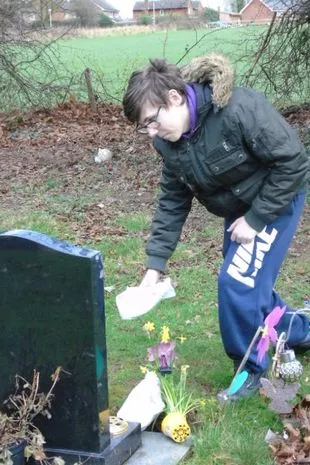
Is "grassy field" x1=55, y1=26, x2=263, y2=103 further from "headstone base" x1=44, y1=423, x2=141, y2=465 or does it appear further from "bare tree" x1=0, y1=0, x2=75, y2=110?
"headstone base" x1=44, y1=423, x2=141, y2=465

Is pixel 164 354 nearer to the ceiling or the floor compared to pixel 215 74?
nearer to the floor

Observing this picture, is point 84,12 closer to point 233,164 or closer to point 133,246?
point 133,246

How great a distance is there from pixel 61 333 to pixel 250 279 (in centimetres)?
99

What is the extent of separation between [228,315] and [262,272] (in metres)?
0.26

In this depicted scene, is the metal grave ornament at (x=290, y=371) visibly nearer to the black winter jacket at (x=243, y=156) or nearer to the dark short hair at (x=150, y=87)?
the black winter jacket at (x=243, y=156)

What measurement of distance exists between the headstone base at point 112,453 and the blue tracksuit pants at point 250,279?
69cm

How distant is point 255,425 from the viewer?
3.74 metres

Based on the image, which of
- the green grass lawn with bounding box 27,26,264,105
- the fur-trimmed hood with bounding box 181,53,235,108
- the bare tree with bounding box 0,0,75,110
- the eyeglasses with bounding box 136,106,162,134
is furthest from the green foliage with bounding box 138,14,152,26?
the eyeglasses with bounding box 136,106,162,134

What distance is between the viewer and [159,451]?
3578 mm

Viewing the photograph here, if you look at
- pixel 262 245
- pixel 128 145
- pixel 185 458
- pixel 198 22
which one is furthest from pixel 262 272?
pixel 198 22

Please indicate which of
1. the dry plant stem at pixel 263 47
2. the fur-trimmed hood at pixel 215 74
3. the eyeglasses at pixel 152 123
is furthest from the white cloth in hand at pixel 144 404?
the dry plant stem at pixel 263 47

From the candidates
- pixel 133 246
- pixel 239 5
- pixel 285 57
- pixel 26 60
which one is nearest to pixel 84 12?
pixel 26 60

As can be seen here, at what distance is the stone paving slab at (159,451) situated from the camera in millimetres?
3486

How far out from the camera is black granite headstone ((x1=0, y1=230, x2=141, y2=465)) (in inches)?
127
